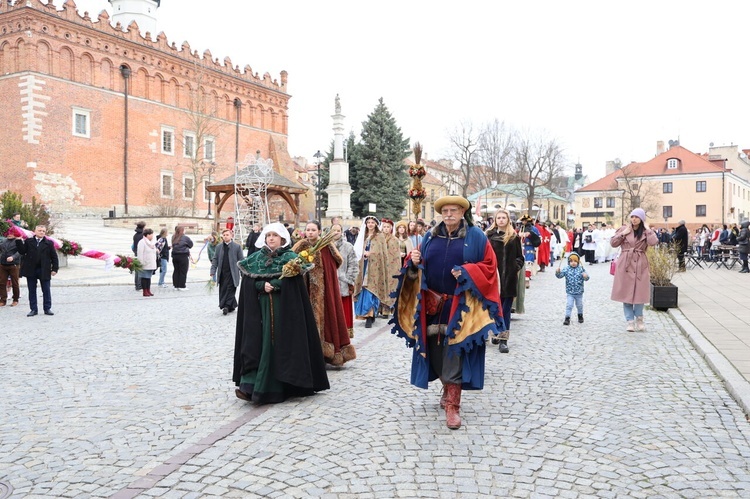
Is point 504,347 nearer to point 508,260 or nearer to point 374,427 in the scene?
point 508,260

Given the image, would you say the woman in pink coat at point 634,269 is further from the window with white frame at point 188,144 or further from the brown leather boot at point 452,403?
the window with white frame at point 188,144

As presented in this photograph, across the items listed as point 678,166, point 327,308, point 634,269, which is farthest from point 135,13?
point 678,166

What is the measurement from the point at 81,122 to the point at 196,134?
8.11 meters

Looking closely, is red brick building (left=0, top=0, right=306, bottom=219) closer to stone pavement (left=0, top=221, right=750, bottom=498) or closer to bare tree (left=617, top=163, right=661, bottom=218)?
stone pavement (left=0, top=221, right=750, bottom=498)

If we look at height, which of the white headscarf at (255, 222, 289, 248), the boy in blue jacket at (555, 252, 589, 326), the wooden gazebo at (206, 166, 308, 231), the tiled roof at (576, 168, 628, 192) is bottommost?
the boy in blue jacket at (555, 252, 589, 326)

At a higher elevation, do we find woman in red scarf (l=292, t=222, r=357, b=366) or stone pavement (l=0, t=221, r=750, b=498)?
woman in red scarf (l=292, t=222, r=357, b=366)

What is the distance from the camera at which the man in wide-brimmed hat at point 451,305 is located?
5.25m

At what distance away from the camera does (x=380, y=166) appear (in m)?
47.9

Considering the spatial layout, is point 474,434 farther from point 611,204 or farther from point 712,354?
point 611,204

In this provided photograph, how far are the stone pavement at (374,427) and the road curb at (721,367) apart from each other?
122 millimetres

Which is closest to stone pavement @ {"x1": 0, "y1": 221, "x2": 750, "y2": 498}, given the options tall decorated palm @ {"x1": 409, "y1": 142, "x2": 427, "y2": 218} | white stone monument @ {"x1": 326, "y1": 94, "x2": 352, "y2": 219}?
tall decorated palm @ {"x1": 409, "y1": 142, "x2": 427, "y2": 218}

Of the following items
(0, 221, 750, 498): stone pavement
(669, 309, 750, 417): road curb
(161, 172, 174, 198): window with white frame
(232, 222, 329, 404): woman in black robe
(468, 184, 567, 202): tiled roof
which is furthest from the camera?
(468, 184, 567, 202): tiled roof

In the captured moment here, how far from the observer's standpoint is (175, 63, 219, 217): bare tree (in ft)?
156

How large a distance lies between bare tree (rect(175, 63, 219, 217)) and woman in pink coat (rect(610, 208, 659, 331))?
40.3 meters
